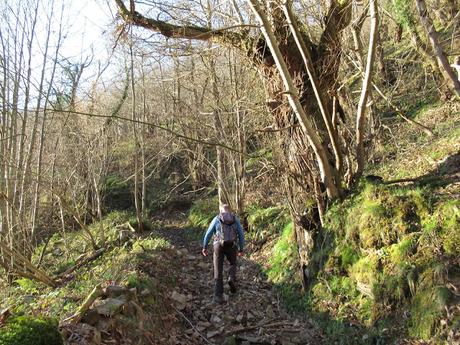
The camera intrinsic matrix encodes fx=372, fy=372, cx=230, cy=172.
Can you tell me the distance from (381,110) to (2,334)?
12.9 meters

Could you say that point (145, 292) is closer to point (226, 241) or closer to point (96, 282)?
point (96, 282)

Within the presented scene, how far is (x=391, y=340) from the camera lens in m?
4.16

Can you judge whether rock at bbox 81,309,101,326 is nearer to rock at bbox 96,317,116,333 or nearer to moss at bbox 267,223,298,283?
rock at bbox 96,317,116,333

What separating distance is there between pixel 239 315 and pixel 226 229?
1.58 m

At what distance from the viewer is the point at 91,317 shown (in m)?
4.51

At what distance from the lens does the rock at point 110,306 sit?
Answer: 15.1ft

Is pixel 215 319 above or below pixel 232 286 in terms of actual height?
below

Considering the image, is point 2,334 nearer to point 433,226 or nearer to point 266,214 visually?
point 433,226

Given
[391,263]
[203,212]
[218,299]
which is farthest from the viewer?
[203,212]

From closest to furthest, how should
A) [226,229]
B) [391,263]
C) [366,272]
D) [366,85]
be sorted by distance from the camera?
[391,263], [366,272], [366,85], [226,229]

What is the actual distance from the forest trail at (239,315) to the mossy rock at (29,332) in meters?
2.17

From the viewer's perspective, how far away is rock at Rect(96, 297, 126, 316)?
15.1 feet

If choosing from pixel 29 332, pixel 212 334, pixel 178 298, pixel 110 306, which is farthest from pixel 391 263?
pixel 29 332

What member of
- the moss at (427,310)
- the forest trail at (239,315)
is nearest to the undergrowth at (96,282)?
the forest trail at (239,315)
